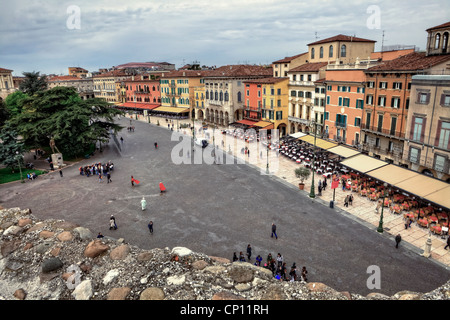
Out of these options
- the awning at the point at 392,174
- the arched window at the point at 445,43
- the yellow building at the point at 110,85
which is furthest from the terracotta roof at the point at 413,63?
the yellow building at the point at 110,85

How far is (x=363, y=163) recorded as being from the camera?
3127 centimetres

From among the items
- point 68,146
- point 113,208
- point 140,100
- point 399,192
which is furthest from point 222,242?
point 140,100

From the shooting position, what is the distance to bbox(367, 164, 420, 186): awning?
2634 centimetres

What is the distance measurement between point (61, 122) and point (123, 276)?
120ft

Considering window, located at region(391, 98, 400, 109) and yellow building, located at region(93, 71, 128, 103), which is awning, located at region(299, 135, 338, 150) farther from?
yellow building, located at region(93, 71, 128, 103)

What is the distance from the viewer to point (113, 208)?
26484 millimetres

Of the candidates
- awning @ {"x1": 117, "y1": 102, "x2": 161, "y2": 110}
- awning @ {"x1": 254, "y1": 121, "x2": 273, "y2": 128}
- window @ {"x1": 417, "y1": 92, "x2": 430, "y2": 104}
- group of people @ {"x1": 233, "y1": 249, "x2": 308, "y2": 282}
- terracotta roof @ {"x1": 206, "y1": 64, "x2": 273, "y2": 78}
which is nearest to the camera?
group of people @ {"x1": 233, "y1": 249, "x2": 308, "y2": 282}

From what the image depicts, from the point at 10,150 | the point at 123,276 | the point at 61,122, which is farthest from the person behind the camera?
the point at 61,122

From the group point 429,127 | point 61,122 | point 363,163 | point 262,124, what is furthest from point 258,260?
point 262,124

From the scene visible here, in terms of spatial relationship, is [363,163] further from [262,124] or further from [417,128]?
[262,124]

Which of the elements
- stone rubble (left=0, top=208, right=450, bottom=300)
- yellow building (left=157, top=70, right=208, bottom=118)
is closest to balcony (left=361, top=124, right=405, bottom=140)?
stone rubble (left=0, top=208, right=450, bottom=300)

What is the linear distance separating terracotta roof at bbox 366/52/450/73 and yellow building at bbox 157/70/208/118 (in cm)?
5093

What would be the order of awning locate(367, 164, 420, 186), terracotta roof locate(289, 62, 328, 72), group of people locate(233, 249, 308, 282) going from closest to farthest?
group of people locate(233, 249, 308, 282)
awning locate(367, 164, 420, 186)
terracotta roof locate(289, 62, 328, 72)

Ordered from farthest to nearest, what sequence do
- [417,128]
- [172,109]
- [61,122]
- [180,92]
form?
[172,109] → [180,92] → [61,122] → [417,128]
